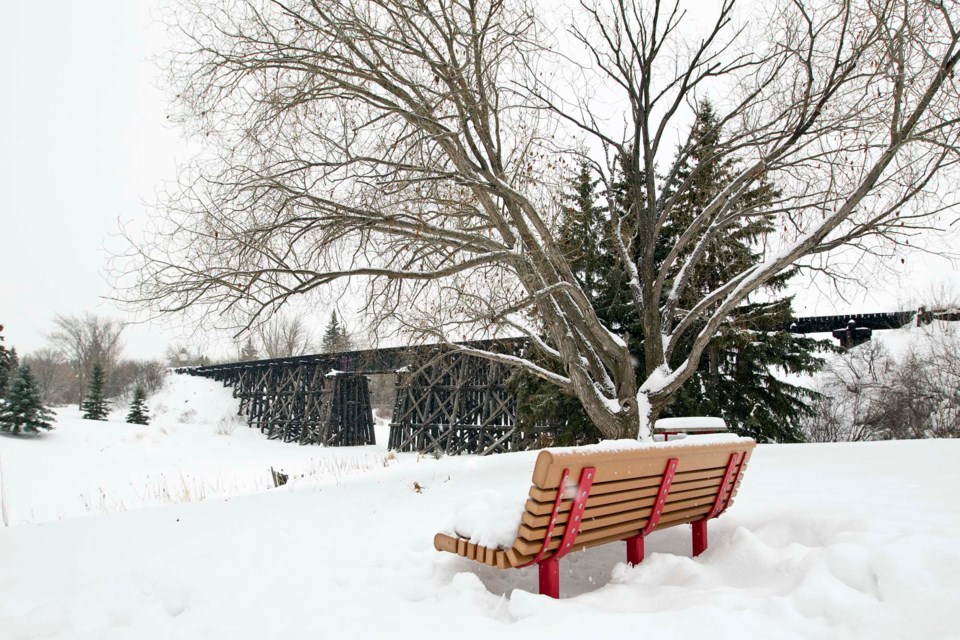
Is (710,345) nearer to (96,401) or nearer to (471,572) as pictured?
(471,572)

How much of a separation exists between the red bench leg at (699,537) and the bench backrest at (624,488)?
70 mm

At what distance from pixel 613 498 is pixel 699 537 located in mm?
1126

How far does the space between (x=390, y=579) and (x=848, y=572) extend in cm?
209

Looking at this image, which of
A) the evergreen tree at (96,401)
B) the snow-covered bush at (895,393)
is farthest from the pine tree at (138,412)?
the snow-covered bush at (895,393)

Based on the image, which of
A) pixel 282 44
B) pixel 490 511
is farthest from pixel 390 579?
pixel 282 44

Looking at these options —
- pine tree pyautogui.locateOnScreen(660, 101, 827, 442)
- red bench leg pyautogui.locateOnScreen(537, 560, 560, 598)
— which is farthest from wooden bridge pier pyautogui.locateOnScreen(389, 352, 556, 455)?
red bench leg pyautogui.locateOnScreen(537, 560, 560, 598)

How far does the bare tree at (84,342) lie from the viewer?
41219 mm

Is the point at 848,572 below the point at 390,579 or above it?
above

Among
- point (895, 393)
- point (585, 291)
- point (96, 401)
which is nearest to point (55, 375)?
point (96, 401)

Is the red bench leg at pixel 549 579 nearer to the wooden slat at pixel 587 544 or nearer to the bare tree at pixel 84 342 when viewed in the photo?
the wooden slat at pixel 587 544

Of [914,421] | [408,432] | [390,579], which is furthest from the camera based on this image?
[408,432]

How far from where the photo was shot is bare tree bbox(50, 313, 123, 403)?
41219 mm

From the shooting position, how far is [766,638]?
209 centimetres

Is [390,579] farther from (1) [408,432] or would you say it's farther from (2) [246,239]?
(1) [408,432]
